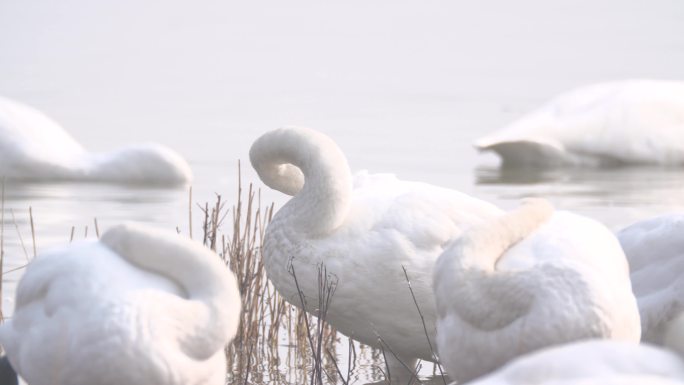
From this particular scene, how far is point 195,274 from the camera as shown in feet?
14.5

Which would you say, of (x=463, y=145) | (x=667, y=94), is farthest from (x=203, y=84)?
(x=667, y=94)

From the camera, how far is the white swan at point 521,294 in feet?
14.2

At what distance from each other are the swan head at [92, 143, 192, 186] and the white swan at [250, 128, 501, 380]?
17.2 ft

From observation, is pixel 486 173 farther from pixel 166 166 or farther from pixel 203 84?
pixel 203 84

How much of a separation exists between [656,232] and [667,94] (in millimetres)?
7630

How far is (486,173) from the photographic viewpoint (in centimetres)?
1223

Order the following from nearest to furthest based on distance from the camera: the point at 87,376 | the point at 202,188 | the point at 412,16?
the point at 87,376 → the point at 202,188 → the point at 412,16

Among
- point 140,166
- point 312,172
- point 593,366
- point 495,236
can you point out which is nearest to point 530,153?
point 140,166

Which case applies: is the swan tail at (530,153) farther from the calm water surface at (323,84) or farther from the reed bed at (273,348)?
the reed bed at (273,348)

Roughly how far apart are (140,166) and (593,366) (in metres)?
8.62

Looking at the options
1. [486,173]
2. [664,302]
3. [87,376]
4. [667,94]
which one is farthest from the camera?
[667,94]

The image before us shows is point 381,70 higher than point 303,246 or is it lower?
lower

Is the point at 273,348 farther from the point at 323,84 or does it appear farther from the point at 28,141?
the point at 323,84

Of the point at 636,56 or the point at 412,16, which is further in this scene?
the point at 412,16
